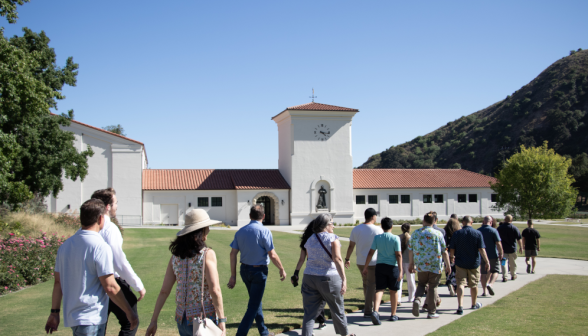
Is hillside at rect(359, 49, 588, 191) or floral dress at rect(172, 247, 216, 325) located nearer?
floral dress at rect(172, 247, 216, 325)

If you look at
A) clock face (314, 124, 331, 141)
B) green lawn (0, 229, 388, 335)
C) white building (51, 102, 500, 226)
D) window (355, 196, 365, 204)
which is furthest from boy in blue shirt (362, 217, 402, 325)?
window (355, 196, 365, 204)

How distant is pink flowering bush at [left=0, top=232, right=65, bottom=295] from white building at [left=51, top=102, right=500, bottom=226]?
82.3 ft

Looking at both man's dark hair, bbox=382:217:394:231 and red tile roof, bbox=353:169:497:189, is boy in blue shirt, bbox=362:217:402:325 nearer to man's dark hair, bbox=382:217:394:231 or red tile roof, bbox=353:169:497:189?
man's dark hair, bbox=382:217:394:231

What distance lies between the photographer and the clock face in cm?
4059

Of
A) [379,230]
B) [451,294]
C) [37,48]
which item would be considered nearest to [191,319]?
[379,230]

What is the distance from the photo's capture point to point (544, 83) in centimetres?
9638

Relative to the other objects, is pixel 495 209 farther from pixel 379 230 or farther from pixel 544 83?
pixel 544 83

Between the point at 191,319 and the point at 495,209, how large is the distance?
45422 mm

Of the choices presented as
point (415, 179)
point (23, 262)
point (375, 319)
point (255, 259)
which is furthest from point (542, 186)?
point (23, 262)

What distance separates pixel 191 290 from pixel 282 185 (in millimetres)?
36433

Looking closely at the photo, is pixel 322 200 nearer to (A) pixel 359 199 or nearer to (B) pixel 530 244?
(A) pixel 359 199

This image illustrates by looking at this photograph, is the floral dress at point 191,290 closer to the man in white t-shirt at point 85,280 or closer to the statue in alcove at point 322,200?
the man in white t-shirt at point 85,280

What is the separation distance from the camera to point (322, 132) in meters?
40.7

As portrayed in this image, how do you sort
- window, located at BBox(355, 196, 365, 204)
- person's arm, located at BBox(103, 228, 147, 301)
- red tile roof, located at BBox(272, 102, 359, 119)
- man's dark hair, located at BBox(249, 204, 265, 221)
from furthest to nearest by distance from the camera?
window, located at BBox(355, 196, 365, 204) → red tile roof, located at BBox(272, 102, 359, 119) → man's dark hair, located at BBox(249, 204, 265, 221) → person's arm, located at BBox(103, 228, 147, 301)
